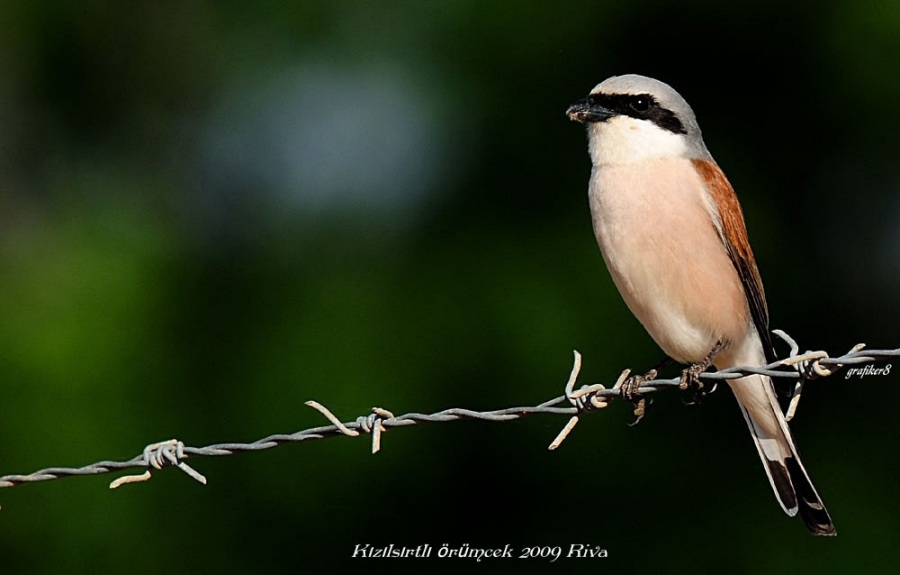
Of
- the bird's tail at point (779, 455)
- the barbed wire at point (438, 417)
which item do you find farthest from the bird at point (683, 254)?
the barbed wire at point (438, 417)

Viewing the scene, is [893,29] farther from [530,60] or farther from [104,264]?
[104,264]

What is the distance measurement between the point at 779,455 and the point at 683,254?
2.13ft

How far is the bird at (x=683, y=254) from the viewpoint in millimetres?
3924

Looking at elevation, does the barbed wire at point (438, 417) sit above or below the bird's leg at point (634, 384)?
above

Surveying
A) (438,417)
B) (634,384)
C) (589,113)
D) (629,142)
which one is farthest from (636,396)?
(438,417)

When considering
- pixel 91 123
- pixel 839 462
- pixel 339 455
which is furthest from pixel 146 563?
pixel 91 123

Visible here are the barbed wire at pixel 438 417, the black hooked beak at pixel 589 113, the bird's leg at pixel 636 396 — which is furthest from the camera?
the black hooked beak at pixel 589 113

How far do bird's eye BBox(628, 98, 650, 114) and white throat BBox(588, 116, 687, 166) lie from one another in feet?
0.19

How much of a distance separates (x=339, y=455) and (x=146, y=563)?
938 millimetres

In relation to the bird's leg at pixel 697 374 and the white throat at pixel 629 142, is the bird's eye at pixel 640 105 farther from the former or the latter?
the bird's leg at pixel 697 374

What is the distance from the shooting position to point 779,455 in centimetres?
403

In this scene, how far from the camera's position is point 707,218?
4031mm

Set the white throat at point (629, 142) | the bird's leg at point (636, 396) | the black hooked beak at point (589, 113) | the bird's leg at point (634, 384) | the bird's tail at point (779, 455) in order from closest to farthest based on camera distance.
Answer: the bird's leg at point (634, 384)
the bird's leg at point (636, 396)
the bird's tail at point (779, 455)
the white throat at point (629, 142)
the black hooked beak at point (589, 113)

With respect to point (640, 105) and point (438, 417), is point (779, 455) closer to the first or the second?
point (640, 105)
